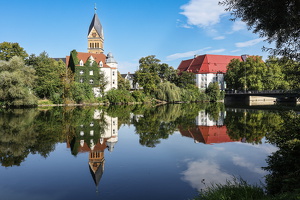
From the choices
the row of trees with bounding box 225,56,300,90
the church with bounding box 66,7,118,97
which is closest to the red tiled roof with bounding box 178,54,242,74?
the row of trees with bounding box 225,56,300,90

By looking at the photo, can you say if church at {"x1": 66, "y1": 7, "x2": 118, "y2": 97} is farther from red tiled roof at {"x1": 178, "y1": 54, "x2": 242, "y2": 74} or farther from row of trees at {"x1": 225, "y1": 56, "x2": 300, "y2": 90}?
red tiled roof at {"x1": 178, "y1": 54, "x2": 242, "y2": 74}

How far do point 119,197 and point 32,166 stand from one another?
4405 mm

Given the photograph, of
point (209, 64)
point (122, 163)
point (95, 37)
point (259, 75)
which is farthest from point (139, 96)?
point (122, 163)

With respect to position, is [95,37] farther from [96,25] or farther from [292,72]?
[292,72]

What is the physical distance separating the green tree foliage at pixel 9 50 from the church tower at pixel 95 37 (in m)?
35.0

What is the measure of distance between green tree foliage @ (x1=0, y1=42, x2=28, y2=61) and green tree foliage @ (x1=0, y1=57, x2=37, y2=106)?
10.1 meters

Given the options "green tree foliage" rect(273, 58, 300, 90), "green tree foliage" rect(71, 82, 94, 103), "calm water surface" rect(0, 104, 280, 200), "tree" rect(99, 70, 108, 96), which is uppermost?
"tree" rect(99, 70, 108, 96)

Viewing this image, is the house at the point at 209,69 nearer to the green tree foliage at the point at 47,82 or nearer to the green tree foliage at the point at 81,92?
the green tree foliage at the point at 81,92

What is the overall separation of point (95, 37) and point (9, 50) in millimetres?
37206

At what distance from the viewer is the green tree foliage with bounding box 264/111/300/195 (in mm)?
5211

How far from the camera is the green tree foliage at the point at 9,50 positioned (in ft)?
148

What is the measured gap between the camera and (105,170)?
8695 mm

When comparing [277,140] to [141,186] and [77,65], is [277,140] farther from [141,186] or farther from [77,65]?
[77,65]

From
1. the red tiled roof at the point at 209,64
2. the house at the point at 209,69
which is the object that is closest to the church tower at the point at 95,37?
the red tiled roof at the point at 209,64
